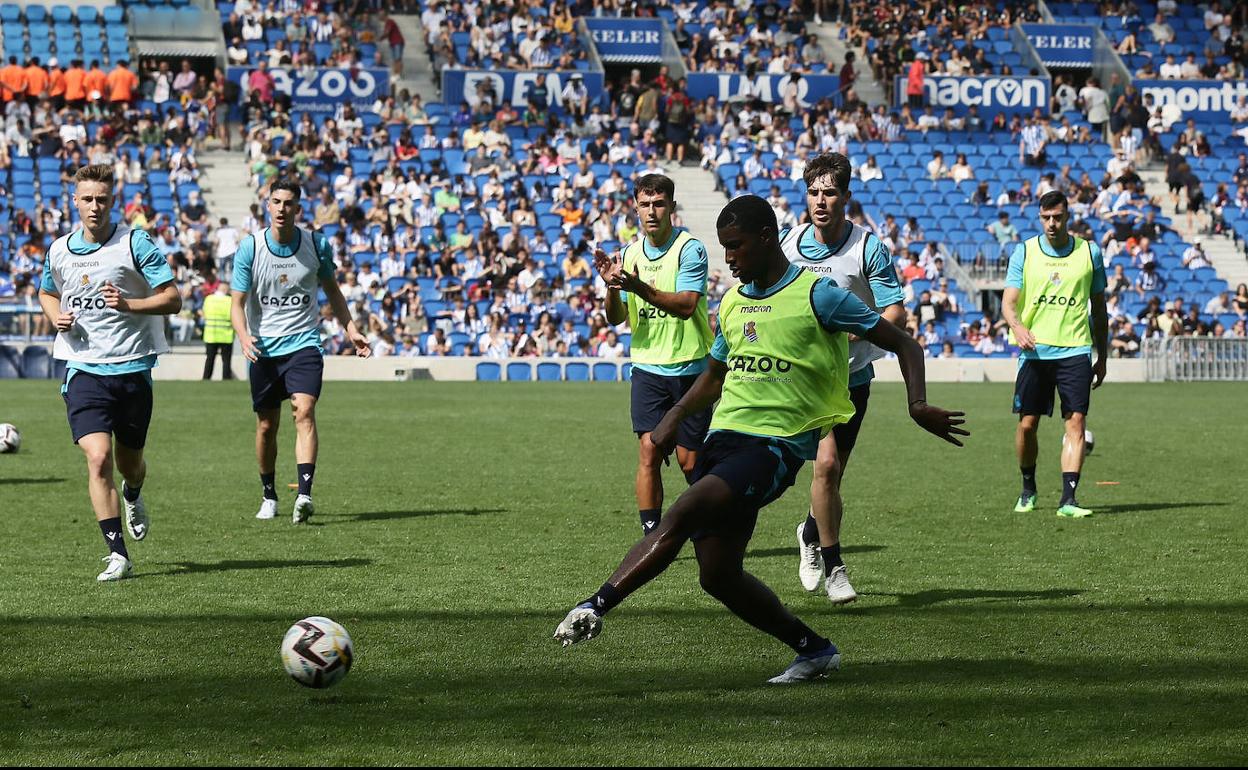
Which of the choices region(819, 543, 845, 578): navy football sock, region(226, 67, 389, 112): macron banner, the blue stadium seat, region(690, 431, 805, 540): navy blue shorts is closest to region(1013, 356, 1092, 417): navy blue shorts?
region(819, 543, 845, 578): navy football sock

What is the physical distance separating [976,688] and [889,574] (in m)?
2.99

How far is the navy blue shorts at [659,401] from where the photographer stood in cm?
984

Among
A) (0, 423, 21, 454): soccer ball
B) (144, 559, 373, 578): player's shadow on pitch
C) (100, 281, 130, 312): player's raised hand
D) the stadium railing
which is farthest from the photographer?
the stadium railing

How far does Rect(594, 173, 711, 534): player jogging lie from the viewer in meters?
9.61

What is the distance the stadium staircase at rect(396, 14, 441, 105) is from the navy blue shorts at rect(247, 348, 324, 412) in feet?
103

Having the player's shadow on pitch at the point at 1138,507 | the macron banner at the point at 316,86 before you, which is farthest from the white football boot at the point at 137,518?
the macron banner at the point at 316,86

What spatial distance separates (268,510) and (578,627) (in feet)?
21.6

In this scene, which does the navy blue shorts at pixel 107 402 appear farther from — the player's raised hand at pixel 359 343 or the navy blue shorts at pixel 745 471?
the navy blue shorts at pixel 745 471

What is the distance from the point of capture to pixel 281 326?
11695 millimetres

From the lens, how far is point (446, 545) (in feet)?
33.8

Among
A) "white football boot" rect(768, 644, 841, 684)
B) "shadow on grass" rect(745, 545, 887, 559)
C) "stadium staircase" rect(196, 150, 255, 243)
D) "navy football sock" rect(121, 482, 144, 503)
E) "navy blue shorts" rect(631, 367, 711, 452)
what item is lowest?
"shadow on grass" rect(745, 545, 887, 559)

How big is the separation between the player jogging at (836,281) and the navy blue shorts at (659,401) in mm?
1428

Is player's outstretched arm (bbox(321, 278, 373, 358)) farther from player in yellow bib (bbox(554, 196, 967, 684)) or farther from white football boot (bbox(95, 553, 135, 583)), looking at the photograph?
player in yellow bib (bbox(554, 196, 967, 684))

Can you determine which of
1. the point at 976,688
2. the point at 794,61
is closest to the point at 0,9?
the point at 794,61
